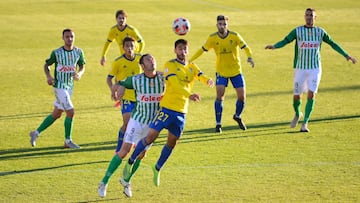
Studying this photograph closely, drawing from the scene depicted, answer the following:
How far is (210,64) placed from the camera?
23.7 meters

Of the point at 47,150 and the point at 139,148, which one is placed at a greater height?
the point at 139,148

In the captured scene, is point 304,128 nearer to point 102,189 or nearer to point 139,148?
point 139,148

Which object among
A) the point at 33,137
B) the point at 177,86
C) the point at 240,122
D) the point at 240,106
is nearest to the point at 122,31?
the point at 240,106

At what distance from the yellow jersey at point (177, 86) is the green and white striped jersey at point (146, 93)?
0.11 meters

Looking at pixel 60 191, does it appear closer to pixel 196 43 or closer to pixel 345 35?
pixel 196 43

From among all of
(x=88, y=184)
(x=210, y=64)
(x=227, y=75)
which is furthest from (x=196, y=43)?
(x=88, y=184)

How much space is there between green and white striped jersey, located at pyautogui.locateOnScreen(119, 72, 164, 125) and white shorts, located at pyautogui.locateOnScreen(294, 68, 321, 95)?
5.08 meters

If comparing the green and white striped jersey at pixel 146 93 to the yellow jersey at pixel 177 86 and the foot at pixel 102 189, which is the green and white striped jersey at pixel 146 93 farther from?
the foot at pixel 102 189

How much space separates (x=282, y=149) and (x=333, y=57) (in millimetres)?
10871

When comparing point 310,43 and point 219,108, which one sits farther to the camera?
point 219,108

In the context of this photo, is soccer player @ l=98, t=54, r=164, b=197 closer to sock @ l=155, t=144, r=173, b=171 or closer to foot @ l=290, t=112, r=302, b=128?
sock @ l=155, t=144, r=173, b=171

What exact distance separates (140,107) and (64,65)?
3.35m

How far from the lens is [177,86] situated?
464 inches

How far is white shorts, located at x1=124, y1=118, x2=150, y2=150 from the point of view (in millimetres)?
11789
